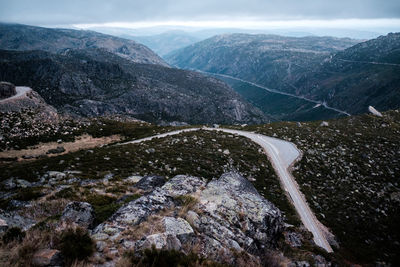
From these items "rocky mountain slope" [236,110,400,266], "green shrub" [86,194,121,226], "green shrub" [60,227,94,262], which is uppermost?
"green shrub" [60,227,94,262]

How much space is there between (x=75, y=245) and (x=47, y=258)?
978 millimetres

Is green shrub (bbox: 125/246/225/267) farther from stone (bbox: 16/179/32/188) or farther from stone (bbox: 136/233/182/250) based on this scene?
stone (bbox: 16/179/32/188)

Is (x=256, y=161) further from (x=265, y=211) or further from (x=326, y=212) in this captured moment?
(x=265, y=211)

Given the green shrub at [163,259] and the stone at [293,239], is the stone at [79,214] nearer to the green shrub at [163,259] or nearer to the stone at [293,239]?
the green shrub at [163,259]

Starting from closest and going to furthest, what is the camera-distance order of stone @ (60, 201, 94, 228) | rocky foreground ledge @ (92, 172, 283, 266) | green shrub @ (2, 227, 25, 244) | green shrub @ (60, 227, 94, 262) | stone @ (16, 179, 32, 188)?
green shrub @ (60, 227, 94, 262)
green shrub @ (2, 227, 25, 244)
rocky foreground ledge @ (92, 172, 283, 266)
stone @ (60, 201, 94, 228)
stone @ (16, 179, 32, 188)

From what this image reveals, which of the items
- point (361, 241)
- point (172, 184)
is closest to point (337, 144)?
point (361, 241)

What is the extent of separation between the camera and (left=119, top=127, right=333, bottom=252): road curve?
80.3 ft

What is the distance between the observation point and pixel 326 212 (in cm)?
2831

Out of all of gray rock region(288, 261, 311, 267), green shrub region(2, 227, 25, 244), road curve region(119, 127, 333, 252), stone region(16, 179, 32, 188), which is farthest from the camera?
road curve region(119, 127, 333, 252)

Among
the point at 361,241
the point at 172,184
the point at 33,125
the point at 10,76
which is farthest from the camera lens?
the point at 10,76

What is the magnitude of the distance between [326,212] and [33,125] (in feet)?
186

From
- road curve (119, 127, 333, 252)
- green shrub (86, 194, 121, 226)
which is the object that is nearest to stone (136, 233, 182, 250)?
green shrub (86, 194, 121, 226)

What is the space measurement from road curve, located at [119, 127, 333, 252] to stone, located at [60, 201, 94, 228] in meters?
22.8

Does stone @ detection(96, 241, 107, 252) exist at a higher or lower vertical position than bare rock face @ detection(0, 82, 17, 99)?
higher
